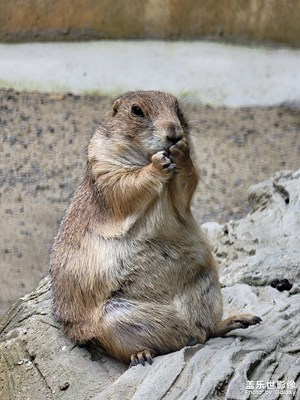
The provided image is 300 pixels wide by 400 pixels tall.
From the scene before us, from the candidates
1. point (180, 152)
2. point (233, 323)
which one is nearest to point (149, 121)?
point (180, 152)

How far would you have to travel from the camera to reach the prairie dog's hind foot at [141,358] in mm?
4120

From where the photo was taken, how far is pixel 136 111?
4.33 m

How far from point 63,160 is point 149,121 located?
4377 millimetres

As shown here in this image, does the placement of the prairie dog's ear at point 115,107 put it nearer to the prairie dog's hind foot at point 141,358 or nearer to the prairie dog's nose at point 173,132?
the prairie dog's nose at point 173,132

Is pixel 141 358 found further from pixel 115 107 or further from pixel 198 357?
pixel 115 107

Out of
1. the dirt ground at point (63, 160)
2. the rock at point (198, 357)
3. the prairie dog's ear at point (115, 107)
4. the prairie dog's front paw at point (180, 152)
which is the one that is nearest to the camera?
the rock at point (198, 357)

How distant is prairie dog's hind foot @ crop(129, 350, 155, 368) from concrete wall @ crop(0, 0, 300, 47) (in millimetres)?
6032

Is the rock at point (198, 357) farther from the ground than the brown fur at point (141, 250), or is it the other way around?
the brown fur at point (141, 250)

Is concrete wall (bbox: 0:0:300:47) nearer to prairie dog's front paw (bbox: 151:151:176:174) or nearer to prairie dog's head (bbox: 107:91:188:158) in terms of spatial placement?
prairie dog's head (bbox: 107:91:188:158)

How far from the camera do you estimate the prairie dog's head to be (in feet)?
13.7

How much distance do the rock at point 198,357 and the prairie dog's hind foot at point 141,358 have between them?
3cm

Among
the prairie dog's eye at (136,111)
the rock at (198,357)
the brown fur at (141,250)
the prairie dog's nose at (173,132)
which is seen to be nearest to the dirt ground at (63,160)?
the rock at (198,357)

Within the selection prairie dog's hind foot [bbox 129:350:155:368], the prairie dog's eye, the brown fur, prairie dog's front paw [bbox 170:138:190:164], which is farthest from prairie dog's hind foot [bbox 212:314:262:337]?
the prairie dog's eye

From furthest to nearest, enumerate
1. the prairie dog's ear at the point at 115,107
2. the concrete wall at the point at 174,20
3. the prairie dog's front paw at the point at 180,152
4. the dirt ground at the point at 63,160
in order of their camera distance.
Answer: the concrete wall at the point at 174,20 → the dirt ground at the point at 63,160 → the prairie dog's ear at the point at 115,107 → the prairie dog's front paw at the point at 180,152
